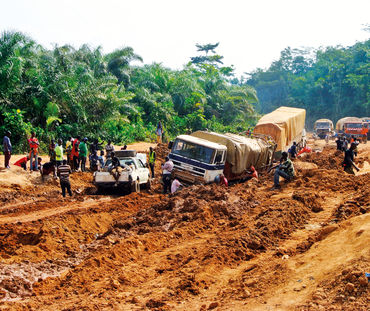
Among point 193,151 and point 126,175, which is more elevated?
point 193,151

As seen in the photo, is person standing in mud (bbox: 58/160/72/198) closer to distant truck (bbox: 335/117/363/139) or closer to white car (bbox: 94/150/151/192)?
white car (bbox: 94/150/151/192)

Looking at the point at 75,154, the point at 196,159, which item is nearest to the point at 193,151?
the point at 196,159

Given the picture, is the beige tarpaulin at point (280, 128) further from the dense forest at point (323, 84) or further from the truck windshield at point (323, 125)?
the dense forest at point (323, 84)

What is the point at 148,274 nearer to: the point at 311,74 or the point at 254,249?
the point at 254,249

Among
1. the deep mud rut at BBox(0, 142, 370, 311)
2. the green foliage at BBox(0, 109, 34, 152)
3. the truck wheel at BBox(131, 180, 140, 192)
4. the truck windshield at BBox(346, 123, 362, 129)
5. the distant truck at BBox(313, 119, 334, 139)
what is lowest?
the distant truck at BBox(313, 119, 334, 139)

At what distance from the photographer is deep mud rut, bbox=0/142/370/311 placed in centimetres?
632

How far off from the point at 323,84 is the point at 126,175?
6036cm

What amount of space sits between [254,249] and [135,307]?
10.8ft

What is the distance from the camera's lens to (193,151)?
1670 centimetres

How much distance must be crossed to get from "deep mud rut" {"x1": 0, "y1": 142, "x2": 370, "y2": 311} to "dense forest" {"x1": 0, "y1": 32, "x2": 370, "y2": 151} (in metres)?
9.18

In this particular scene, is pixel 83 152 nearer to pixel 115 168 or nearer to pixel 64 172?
pixel 115 168

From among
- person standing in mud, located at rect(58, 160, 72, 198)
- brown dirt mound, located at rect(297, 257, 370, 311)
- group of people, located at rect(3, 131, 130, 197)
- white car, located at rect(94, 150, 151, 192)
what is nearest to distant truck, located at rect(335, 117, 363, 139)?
group of people, located at rect(3, 131, 130, 197)

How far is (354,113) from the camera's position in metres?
66.1

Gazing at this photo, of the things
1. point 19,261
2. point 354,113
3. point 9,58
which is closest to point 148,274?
point 19,261
